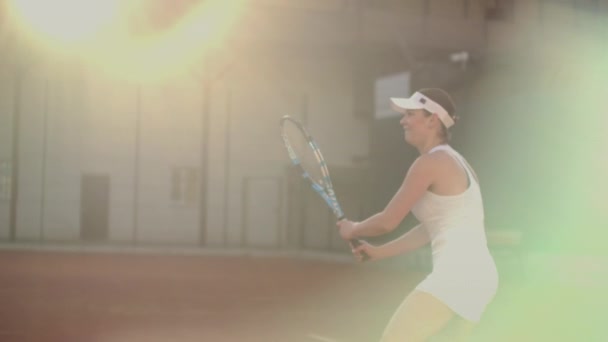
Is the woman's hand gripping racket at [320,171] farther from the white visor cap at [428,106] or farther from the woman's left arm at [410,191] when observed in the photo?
the white visor cap at [428,106]

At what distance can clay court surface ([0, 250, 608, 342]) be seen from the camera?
1055 cm

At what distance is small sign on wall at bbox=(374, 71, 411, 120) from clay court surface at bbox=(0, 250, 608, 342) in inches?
283

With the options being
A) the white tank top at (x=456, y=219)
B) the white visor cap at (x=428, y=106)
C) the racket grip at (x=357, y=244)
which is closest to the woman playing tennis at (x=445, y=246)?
the white tank top at (x=456, y=219)

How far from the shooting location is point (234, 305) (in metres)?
13.8

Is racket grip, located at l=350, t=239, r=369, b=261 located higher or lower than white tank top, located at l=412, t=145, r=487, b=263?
lower

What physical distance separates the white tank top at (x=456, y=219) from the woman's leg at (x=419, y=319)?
190 mm

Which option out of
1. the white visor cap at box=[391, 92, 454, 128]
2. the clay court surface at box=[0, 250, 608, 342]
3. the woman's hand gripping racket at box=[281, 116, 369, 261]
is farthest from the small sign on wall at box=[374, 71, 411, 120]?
the white visor cap at box=[391, 92, 454, 128]

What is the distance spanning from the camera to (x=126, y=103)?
31734 millimetres

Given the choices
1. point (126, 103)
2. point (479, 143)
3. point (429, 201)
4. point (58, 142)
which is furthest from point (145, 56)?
point (429, 201)

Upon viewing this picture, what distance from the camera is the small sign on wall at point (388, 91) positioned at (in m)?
28.7

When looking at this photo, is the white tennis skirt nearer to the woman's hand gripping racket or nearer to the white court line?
the woman's hand gripping racket

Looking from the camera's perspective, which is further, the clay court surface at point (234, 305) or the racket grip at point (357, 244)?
the clay court surface at point (234, 305)

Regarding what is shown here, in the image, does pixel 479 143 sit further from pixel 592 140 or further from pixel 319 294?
pixel 319 294

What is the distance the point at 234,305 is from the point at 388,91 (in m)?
17.1
